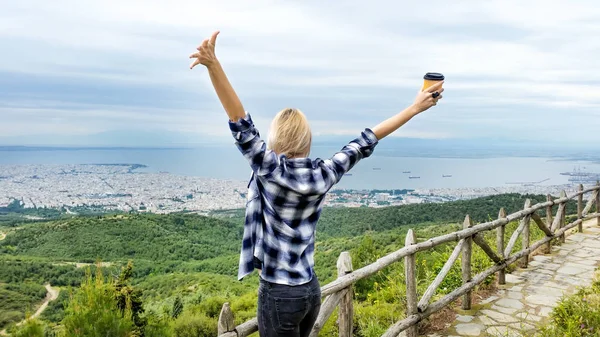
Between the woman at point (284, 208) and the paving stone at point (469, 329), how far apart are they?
357cm

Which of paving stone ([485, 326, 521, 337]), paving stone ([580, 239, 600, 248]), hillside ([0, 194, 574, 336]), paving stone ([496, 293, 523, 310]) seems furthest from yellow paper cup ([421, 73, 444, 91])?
hillside ([0, 194, 574, 336])

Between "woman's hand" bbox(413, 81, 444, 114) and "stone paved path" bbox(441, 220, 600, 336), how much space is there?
10.8ft

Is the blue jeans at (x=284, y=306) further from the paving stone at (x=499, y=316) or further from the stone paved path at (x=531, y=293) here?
the paving stone at (x=499, y=316)

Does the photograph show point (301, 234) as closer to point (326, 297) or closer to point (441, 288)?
point (326, 297)

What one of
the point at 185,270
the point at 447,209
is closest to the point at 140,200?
the point at 185,270

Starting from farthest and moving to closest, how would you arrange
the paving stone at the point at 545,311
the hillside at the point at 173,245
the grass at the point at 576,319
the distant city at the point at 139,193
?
the distant city at the point at 139,193
the hillside at the point at 173,245
the paving stone at the point at 545,311
the grass at the point at 576,319

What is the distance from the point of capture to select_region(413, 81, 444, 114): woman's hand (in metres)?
1.86

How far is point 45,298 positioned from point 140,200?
248 ft

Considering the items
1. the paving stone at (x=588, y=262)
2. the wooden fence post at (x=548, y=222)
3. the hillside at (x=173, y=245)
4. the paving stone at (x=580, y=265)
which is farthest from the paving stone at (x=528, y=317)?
the hillside at (x=173, y=245)

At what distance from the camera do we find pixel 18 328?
3689 mm

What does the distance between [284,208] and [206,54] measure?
599 millimetres

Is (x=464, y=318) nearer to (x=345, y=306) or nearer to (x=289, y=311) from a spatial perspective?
(x=345, y=306)

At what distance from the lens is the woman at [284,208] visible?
4.91 ft

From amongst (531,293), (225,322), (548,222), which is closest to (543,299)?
(531,293)
